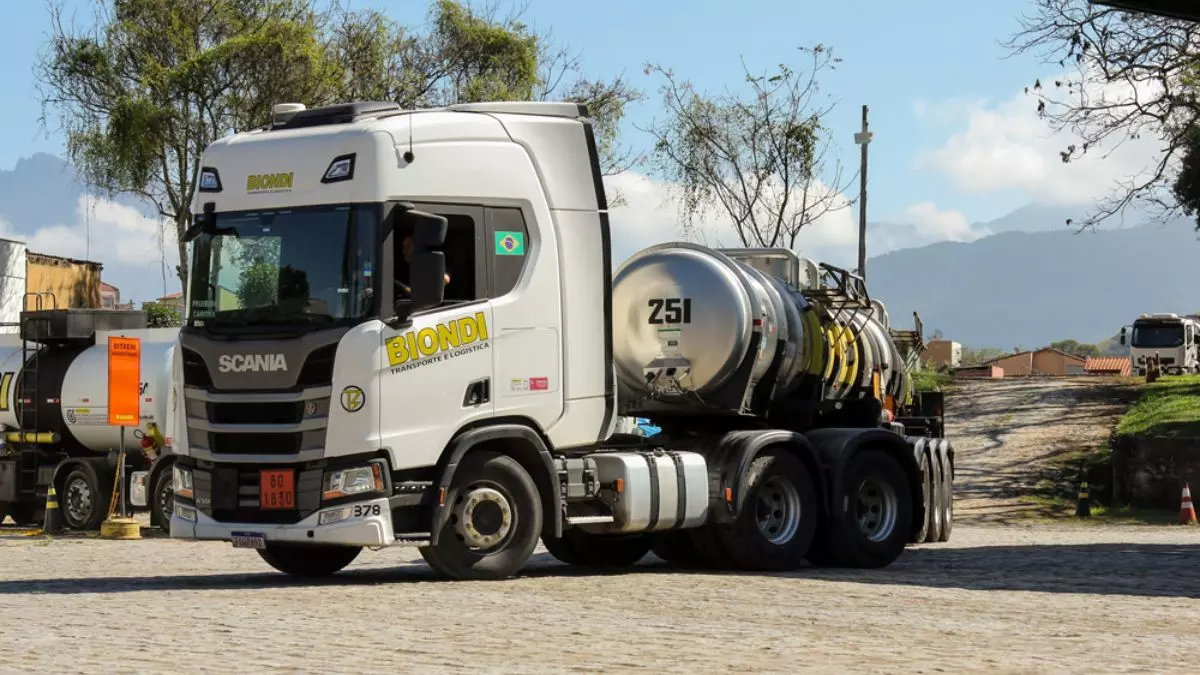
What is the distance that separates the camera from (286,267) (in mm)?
14555

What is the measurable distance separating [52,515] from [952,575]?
17.8 m

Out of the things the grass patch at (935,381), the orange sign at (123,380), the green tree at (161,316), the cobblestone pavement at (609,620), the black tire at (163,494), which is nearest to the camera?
the cobblestone pavement at (609,620)

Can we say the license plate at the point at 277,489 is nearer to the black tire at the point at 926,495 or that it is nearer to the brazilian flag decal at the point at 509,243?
the brazilian flag decal at the point at 509,243

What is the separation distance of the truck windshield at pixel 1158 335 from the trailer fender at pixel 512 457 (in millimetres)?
53245

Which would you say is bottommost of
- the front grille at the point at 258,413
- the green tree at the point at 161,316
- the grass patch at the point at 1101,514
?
the grass patch at the point at 1101,514

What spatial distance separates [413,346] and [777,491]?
529cm

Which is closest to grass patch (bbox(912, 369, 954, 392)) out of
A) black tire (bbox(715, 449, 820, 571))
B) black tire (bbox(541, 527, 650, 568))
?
black tire (bbox(541, 527, 650, 568))

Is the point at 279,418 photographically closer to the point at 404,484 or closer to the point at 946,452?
the point at 404,484

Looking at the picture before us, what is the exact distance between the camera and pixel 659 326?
17922 millimetres

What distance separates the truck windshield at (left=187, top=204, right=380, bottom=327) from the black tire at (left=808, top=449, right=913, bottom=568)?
21.9ft

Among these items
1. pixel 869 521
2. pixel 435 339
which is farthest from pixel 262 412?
pixel 869 521

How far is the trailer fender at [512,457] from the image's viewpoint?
14.6 meters

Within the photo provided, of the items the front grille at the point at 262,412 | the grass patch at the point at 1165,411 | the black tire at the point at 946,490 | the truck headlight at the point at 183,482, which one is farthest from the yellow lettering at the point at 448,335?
the grass patch at the point at 1165,411

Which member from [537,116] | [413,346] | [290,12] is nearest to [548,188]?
[537,116]
